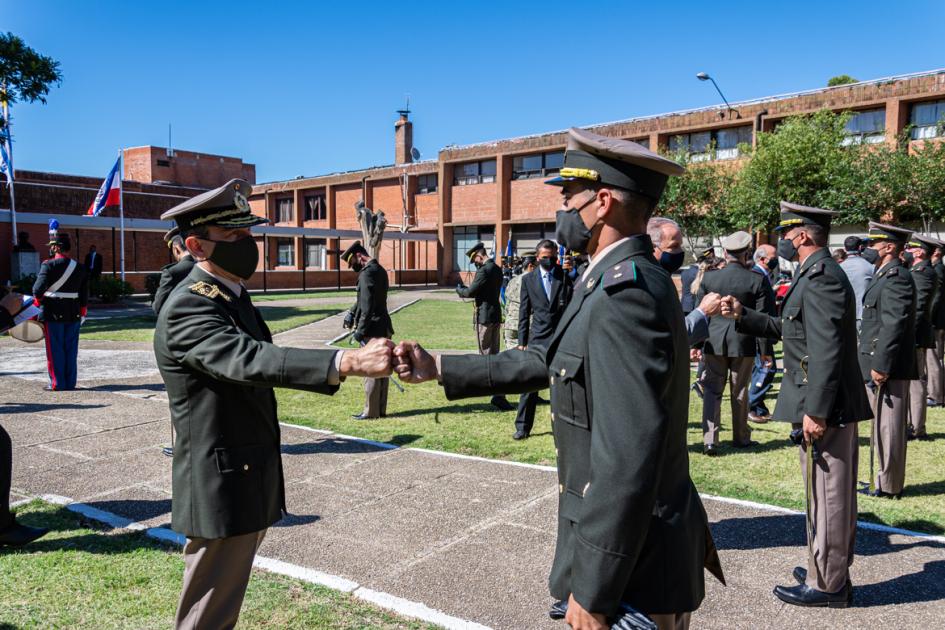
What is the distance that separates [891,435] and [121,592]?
5740 millimetres

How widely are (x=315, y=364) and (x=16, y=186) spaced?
42.5 metres

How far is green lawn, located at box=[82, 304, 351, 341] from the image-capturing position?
17.9 metres

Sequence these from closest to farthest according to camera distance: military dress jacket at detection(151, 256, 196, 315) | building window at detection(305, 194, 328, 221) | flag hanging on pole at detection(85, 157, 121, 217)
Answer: military dress jacket at detection(151, 256, 196, 315) → flag hanging on pole at detection(85, 157, 121, 217) → building window at detection(305, 194, 328, 221)

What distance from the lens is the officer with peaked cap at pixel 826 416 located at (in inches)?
160

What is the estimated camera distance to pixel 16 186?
37.5 metres

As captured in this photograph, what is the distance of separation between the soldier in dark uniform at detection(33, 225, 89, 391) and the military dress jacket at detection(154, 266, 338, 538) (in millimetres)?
8893

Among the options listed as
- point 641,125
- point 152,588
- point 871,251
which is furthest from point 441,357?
point 641,125

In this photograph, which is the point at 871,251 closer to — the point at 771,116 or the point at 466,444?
the point at 466,444

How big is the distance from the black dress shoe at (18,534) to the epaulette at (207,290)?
3141 millimetres

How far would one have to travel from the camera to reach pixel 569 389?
2195 mm

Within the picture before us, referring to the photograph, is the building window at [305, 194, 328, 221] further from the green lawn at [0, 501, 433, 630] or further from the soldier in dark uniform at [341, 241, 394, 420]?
the green lawn at [0, 501, 433, 630]

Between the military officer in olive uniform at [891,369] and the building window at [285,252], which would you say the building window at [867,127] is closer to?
the military officer in olive uniform at [891,369]

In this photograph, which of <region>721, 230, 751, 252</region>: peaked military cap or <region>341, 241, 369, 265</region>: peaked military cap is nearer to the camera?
<region>721, 230, 751, 252</region>: peaked military cap

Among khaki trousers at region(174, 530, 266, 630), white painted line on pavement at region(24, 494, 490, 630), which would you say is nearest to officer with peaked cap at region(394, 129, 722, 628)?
khaki trousers at region(174, 530, 266, 630)
